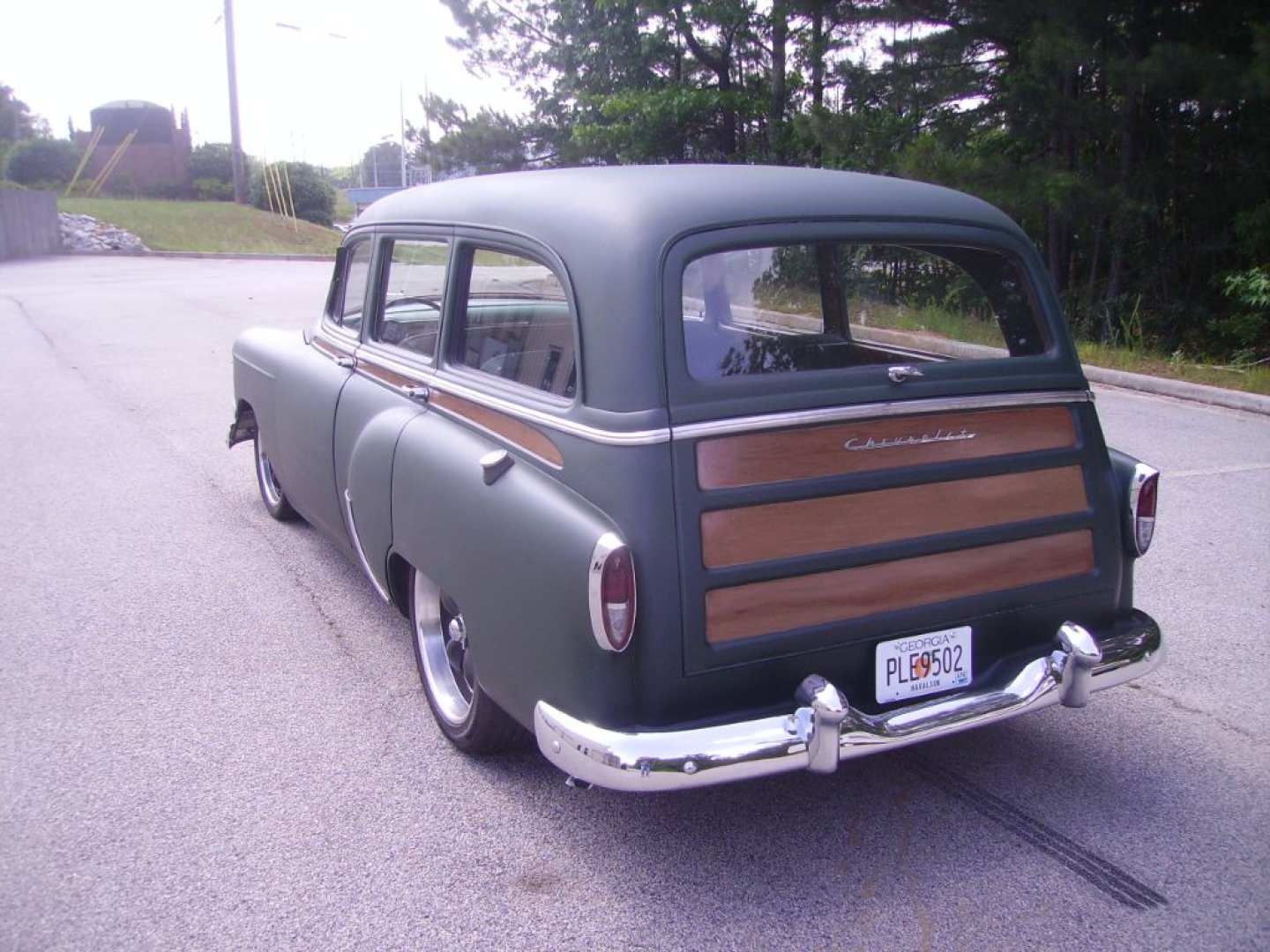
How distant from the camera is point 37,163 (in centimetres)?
3981

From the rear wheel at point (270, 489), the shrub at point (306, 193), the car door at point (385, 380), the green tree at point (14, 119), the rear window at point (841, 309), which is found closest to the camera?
the rear window at point (841, 309)

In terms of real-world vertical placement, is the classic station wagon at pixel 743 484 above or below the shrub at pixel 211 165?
below

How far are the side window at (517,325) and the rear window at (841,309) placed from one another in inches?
15.0

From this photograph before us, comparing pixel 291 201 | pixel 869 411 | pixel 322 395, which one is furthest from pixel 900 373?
pixel 291 201

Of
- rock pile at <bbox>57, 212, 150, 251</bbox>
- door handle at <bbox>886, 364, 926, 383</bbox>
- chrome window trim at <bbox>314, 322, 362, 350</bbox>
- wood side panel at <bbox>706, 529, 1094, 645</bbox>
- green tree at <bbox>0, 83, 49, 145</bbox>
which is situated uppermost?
green tree at <bbox>0, 83, 49, 145</bbox>

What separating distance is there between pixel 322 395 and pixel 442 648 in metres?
1.31

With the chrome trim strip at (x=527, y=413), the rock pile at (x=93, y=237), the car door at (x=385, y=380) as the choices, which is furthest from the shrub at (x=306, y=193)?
the chrome trim strip at (x=527, y=413)

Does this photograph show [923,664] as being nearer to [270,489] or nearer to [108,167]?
[270,489]

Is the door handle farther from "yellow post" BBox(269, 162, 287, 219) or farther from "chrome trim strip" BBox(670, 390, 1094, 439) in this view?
"yellow post" BBox(269, 162, 287, 219)

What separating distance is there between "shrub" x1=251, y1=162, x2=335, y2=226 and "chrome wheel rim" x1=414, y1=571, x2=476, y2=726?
37218 mm

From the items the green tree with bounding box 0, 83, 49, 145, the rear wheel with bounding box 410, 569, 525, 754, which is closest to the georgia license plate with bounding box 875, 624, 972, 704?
the rear wheel with bounding box 410, 569, 525, 754

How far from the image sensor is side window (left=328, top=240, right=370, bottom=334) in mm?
4349

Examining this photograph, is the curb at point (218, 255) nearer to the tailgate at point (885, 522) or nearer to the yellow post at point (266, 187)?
the yellow post at point (266, 187)

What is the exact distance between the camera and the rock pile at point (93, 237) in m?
29.2
